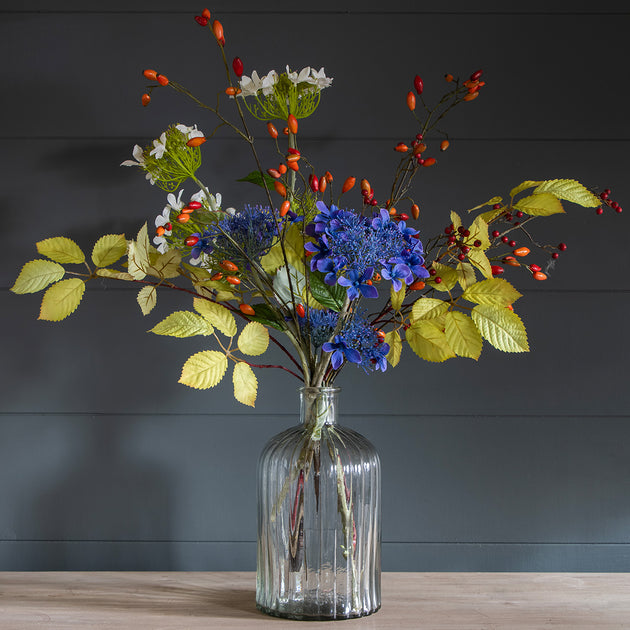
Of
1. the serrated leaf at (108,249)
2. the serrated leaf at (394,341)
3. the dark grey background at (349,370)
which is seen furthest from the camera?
the dark grey background at (349,370)

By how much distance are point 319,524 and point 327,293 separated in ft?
0.98

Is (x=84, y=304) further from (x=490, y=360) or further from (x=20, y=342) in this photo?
(x=490, y=360)

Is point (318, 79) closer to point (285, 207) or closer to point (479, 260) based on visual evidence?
point (285, 207)

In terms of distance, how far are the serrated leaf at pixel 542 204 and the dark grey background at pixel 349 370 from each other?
291mm

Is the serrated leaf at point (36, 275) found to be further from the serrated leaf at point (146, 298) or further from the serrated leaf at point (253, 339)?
the serrated leaf at point (253, 339)

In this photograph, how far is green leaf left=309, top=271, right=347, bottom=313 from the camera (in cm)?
81

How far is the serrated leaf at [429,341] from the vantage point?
31.4 inches

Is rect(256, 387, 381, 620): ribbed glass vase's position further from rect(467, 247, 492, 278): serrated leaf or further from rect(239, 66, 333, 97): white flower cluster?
rect(239, 66, 333, 97): white flower cluster

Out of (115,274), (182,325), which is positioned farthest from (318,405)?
(115,274)

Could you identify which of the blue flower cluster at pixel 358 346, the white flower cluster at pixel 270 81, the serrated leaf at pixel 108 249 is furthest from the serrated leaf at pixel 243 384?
the white flower cluster at pixel 270 81

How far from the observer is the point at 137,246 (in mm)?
857

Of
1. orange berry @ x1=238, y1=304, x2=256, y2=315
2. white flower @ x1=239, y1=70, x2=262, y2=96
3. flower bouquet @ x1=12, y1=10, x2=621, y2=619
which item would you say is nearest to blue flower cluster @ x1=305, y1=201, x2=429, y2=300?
flower bouquet @ x1=12, y1=10, x2=621, y2=619

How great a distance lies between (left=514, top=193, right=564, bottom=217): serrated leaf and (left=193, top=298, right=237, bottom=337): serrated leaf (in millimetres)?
419

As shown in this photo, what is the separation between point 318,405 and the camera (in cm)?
84
